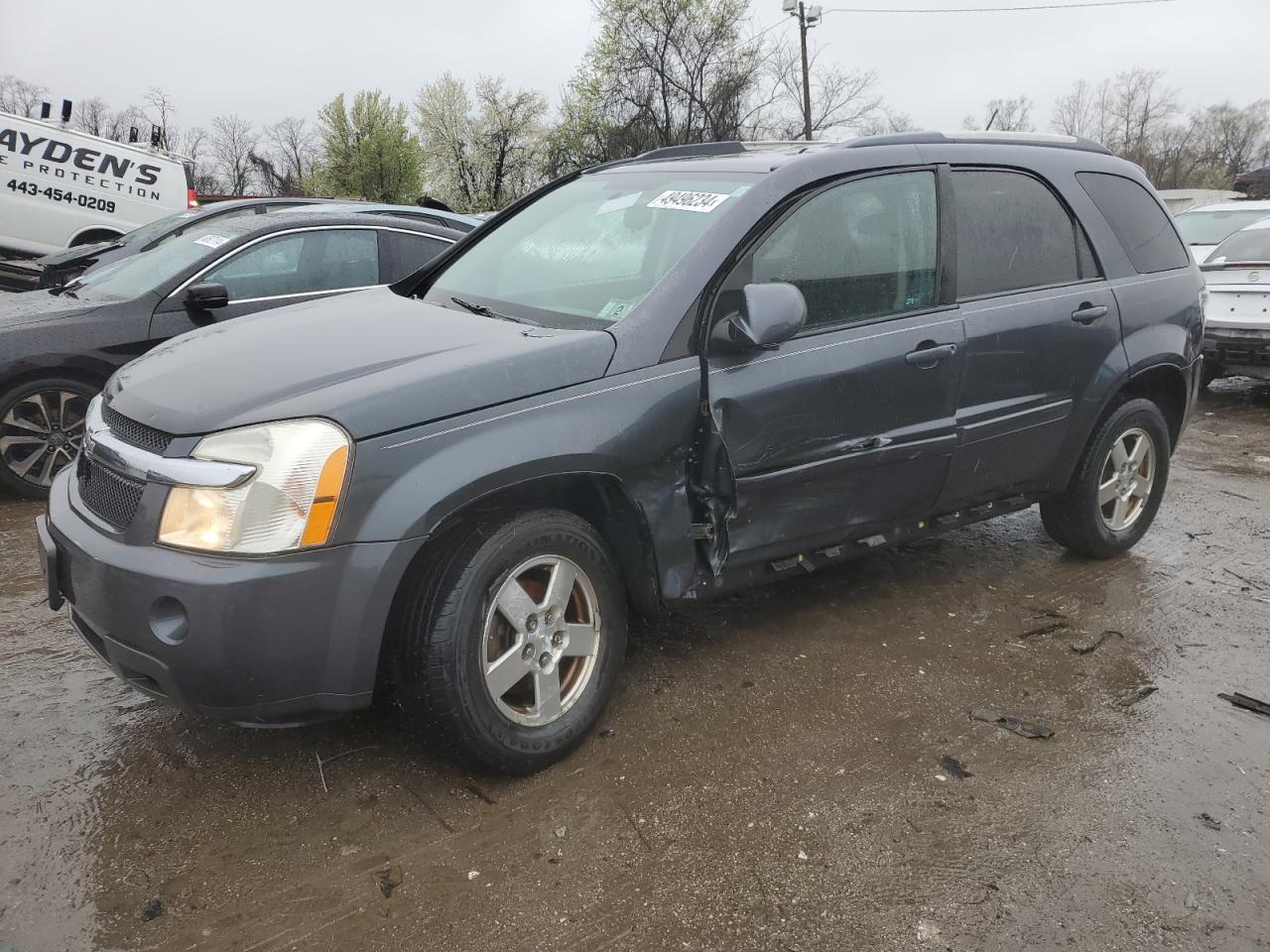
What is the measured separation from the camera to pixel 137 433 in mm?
2664

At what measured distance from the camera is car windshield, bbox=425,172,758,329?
3219mm

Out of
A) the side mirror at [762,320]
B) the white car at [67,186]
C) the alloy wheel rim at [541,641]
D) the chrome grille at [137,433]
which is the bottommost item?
the alloy wheel rim at [541,641]

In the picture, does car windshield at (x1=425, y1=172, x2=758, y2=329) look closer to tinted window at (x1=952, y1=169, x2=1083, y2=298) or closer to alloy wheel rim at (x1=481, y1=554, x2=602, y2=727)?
alloy wheel rim at (x1=481, y1=554, x2=602, y2=727)

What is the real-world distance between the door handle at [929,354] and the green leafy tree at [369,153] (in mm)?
48627

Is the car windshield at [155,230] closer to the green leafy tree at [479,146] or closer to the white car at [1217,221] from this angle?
the white car at [1217,221]

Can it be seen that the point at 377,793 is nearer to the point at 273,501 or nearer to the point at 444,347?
the point at 273,501

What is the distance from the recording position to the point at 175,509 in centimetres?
243

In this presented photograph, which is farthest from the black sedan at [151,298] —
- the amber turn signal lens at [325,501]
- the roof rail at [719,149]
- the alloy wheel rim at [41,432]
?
the amber turn signal lens at [325,501]

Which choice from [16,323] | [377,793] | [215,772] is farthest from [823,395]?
[16,323]

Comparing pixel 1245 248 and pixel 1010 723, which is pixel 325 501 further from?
pixel 1245 248

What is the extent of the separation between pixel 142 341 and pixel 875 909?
16.0 feet

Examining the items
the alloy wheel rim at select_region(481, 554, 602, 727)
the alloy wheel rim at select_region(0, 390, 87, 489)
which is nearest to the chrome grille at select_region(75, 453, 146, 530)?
the alloy wheel rim at select_region(481, 554, 602, 727)

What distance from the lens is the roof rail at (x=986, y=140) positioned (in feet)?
12.0

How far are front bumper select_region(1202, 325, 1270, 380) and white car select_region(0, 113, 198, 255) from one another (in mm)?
12096
